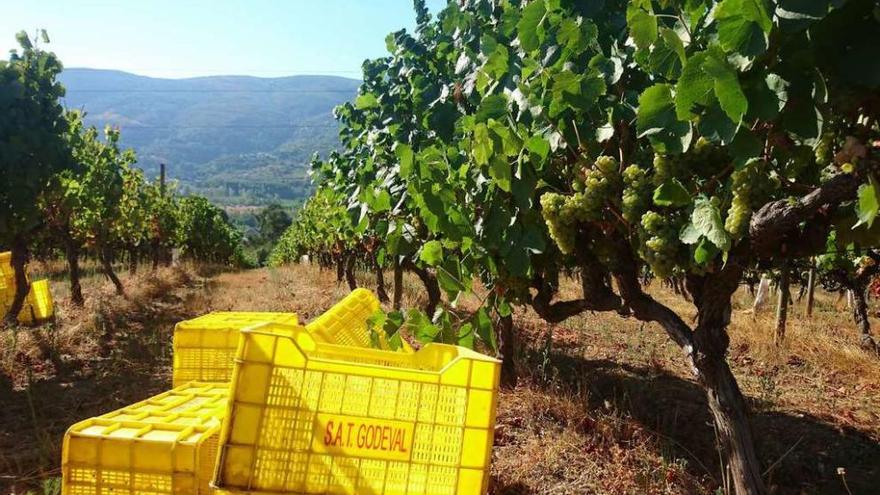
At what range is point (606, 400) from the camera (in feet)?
16.7

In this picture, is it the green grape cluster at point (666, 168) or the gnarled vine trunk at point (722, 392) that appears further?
the gnarled vine trunk at point (722, 392)

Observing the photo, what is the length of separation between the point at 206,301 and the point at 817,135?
14.9 metres

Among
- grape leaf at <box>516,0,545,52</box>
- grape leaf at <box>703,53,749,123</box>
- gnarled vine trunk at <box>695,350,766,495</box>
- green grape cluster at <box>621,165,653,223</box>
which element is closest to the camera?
grape leaf at <box>703,53,749,123</box>

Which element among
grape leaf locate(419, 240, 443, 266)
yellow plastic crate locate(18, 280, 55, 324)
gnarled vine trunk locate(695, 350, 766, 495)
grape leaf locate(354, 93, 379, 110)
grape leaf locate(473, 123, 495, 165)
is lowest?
yellow plastic crate locate(18, 280, 55, 324)

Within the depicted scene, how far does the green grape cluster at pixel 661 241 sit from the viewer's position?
2.44m

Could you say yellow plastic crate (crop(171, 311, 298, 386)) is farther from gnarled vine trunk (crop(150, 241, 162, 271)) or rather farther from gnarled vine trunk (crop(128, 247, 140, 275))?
gnarled vine trunk (crop(150, 241, 162, 271))

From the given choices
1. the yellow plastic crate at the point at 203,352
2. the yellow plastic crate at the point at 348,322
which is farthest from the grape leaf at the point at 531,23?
the yellow plastic crate at the point at 203,352

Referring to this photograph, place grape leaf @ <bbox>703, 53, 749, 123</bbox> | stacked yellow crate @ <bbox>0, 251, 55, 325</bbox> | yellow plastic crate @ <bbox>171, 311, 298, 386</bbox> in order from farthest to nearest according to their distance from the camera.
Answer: stacked yellow crate @ <bbox>0, 251, 55, 325</bbox> → yellow plastic crate @ <bbox>171, 311, 298, 386</bbox> → grape leaf @ <bbox>703, 53, 749, 123</bbox>

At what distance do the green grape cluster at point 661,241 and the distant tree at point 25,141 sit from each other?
8.67 m

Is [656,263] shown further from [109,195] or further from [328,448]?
[109,195]

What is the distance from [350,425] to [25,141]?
8303mm

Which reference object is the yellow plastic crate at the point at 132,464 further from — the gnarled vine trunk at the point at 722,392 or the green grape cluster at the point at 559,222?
the gnarled vine trunk at the point at 722,392

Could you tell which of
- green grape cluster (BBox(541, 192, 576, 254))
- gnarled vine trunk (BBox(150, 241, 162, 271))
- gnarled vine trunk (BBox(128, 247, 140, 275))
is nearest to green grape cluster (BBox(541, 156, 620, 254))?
green grape cluster (BBox(541, 192, 576, 254))

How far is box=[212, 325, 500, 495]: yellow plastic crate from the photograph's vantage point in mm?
2291
